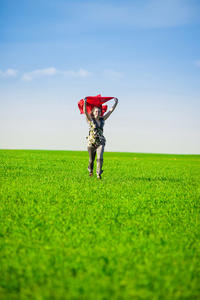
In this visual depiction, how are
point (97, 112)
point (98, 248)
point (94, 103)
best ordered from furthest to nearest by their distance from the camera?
point (94, 103)
point (97, 112)
point (98, 248)

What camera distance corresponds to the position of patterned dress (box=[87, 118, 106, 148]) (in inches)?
506

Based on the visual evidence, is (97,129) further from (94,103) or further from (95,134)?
(94,103)

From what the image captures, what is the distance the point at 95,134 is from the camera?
42.3ft

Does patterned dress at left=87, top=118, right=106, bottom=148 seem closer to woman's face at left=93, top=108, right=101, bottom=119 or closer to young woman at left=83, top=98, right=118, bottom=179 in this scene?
young woman at left=83, top=98, right=118, bottom=179

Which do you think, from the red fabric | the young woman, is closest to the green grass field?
the young woman

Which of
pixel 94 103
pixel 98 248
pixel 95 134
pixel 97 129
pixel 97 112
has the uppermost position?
pixel 94 103

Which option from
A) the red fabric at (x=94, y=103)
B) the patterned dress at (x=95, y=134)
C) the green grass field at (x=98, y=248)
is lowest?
the green grass field at (x=98, y=248)

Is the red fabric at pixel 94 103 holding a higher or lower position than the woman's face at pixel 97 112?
higher

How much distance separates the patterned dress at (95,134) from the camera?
12859 mm

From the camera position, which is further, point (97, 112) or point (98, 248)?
point (97, 112)

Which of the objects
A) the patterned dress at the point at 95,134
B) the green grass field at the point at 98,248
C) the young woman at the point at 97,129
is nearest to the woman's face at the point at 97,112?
the young woman at the point at 97,129

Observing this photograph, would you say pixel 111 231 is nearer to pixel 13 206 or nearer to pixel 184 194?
pixel 13 206

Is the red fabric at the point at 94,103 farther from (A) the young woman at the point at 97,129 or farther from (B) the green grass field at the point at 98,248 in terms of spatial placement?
(B) the green grass field at the point at 98,248

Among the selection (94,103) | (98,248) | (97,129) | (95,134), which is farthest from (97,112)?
(98,248)
